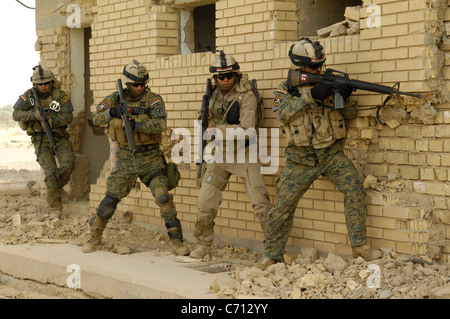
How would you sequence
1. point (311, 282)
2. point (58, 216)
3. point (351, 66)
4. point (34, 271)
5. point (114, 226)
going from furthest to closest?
1. point (58, 216)
2. point (114, 226)
3. point (34, 271)
4. point (351, 66)
5. point (311, 282)

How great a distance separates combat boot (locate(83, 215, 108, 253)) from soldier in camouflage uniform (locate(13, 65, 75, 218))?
2001 millimetres

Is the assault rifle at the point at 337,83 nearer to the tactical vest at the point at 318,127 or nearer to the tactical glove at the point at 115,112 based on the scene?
the tactical vest at the point at 318,127

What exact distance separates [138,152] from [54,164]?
242 centimetres

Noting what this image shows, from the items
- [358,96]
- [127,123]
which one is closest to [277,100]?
[358,96]

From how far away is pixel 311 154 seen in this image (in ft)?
20.3

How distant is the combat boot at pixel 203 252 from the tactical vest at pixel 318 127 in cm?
158

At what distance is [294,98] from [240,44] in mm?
1563

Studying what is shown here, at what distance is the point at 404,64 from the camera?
5832 mm

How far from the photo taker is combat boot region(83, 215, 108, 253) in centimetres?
747

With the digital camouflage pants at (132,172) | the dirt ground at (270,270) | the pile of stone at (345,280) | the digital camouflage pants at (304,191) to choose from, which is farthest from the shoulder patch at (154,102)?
the pile of stone at (345,280)

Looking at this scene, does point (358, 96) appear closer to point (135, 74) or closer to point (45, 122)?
point (135, 74)

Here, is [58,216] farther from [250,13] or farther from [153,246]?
[250,13]

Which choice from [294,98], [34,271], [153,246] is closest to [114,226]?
[153,246]

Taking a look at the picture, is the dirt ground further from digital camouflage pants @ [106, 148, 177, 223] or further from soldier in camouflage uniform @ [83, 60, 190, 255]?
digital camouflage pants @ [106, 148, 177, 223]
